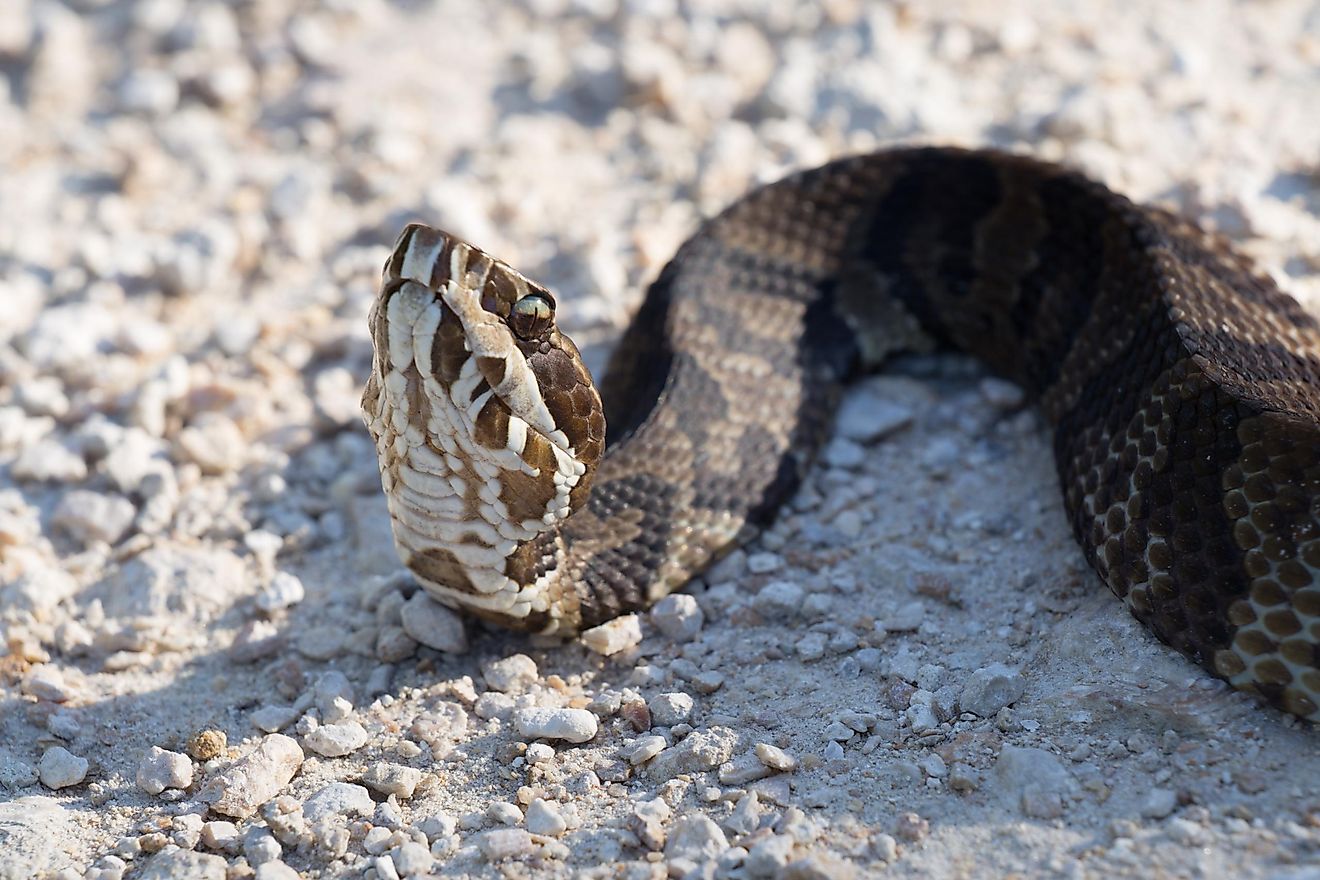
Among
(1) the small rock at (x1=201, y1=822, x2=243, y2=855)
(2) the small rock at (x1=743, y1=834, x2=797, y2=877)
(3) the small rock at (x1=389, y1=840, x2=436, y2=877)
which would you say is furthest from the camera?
(1) the small rock at (x1=201, y1=822, x2=243, y2=855)

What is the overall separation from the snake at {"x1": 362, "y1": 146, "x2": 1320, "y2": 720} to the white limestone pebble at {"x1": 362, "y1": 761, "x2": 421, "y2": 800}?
0.66m

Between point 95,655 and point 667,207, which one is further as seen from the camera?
point 667,207

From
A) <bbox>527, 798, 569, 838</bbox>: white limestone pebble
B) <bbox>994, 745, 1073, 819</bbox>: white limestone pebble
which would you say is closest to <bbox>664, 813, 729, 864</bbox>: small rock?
<bbox>527, 798, 569, 838</bbox>: white limestone pebble

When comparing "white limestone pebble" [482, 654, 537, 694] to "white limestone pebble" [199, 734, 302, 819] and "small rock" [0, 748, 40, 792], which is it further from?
"small rock" [0, 748, 40, 792]

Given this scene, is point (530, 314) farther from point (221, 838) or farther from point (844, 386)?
point (844, 386)

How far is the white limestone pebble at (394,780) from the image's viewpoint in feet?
13.4

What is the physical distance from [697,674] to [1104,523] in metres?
1.44

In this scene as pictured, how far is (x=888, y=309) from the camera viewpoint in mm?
6062

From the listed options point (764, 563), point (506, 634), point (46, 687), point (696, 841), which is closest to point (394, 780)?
point (506, 634)

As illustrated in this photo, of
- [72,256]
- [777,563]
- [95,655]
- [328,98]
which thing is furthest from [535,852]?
[328,98]

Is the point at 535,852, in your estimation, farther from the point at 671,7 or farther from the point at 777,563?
the point at 671,7

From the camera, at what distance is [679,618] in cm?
474

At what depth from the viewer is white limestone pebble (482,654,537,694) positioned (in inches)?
179

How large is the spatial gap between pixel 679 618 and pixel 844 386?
163cm
